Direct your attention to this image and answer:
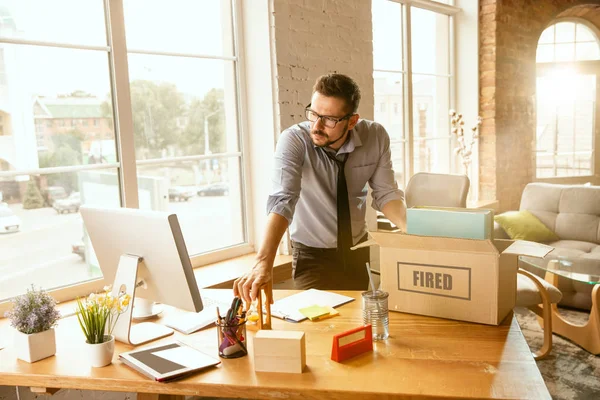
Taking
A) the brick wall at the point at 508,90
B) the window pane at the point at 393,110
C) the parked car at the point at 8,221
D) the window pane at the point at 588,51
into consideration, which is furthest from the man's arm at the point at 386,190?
the window pane at the point at 588,51

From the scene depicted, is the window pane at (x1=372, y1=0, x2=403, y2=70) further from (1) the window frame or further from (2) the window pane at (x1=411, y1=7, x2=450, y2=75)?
(1) the window frame

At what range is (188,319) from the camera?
1.98 m

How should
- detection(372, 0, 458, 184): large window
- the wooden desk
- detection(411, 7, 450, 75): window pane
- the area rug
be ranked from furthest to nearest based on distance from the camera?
detection(411, 7, 450, 75): window pane < detection(372, 0, 458, 184): large window < the area rug < the wooden desk

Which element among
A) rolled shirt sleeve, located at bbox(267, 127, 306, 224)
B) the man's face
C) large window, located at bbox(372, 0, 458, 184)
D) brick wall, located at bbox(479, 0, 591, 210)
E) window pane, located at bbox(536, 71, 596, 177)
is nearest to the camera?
rolled shirt sleeve, located at bbox(267, 127, 306, 224)

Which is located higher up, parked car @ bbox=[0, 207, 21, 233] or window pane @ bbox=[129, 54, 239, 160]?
window pane @ bbox=[129, 54, 239, 160]

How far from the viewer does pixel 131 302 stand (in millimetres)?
1742

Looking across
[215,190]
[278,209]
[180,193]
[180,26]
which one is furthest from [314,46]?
[278,209]

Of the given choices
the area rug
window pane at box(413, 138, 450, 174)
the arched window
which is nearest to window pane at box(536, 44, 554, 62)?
the arched window

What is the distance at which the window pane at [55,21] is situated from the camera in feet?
8.25

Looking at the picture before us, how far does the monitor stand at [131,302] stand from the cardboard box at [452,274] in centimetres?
78

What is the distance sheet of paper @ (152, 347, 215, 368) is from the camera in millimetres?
1593

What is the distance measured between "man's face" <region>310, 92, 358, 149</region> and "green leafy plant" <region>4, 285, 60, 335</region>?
4.10 ft

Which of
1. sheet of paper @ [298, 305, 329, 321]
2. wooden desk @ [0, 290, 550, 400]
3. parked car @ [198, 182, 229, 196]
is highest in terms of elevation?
parked car @ [198, 182, 229, 196]

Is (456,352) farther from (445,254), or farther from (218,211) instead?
(218,211)
